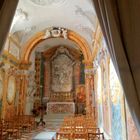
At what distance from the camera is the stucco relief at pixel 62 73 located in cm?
1740

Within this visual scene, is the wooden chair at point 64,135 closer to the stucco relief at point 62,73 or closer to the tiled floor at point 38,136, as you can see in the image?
the tiled floor at point 38,136

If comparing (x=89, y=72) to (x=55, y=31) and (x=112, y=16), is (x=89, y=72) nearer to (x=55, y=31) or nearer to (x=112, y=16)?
(x=55, y=31)

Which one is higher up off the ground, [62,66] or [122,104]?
[62,66]

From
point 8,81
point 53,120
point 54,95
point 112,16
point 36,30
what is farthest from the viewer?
point 54,95

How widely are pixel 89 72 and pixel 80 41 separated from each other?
213 cm

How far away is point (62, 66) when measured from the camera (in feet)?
59.3

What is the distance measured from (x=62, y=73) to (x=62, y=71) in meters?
0.20

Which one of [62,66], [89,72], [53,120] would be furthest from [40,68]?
[89,72]

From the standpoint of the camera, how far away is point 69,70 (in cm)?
1788

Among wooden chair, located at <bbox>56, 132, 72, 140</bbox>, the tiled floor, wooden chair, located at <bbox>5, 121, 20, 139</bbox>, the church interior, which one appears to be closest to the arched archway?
the church interior

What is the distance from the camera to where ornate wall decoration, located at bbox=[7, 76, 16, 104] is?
10.9 metres

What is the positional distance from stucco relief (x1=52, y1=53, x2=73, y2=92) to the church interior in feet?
0.30

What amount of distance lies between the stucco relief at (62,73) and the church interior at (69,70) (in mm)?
91

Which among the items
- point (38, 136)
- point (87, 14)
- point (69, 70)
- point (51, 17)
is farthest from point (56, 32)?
point (38, 136)
